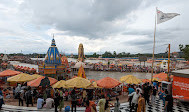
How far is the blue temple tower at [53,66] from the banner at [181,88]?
1119 cm

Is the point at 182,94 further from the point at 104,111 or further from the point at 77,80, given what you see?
the point at 77,80

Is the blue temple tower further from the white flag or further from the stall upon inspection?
the white flag

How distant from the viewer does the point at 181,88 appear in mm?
7871

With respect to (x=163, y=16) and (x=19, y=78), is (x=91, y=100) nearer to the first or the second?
(x=19, y=78)

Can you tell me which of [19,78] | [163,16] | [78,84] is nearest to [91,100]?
[78,84]

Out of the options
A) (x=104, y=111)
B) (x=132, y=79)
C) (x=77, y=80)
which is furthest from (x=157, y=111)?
(x=77, y=80)

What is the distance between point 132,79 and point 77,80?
4.77m

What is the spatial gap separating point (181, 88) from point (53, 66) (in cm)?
1183

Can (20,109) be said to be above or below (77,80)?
below

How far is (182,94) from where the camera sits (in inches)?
306

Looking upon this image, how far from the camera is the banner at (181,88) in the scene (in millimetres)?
7550

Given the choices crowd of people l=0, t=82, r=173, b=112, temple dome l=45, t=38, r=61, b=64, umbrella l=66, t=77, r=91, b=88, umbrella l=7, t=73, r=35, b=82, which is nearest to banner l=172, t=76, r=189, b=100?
crowd of people l=0, t=82, r=173, b=112

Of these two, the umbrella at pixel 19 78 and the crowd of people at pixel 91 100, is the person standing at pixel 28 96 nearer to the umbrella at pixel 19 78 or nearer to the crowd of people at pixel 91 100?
the crowd of people at pixel 91 100

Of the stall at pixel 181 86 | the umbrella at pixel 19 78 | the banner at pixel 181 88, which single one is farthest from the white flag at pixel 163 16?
the umbrella at pixel 19 78
